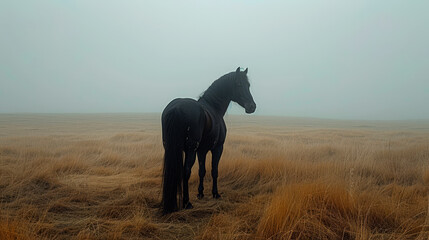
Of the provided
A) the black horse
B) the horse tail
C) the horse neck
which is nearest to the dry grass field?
the horse tail

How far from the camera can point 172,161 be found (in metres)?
3.65

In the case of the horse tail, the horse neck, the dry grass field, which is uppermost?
the horse neck

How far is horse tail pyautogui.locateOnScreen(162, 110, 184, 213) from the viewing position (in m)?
3.62

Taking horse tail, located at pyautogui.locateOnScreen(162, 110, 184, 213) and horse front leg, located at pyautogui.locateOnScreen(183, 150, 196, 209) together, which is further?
horse front leg, located at pyautogui.locateOnScreen(183, 150, 196, 209)

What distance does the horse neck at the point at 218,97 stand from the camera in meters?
4.88

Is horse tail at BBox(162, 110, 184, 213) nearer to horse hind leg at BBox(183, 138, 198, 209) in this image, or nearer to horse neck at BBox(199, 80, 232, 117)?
horse hind leg at BBox(183, 138, 198, 209)

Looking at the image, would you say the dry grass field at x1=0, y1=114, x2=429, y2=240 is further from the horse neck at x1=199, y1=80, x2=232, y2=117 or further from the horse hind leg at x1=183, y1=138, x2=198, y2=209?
the horse neck at x1=199, y1=80, x2=232, y2=117

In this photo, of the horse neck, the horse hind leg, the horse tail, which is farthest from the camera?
the horse neck

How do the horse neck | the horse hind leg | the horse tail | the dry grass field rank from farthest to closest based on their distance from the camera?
the horse neck, the horse hind leg, the horse tail, the dry grass field

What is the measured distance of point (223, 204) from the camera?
4156 mm

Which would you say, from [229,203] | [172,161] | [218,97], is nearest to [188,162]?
[172,161]

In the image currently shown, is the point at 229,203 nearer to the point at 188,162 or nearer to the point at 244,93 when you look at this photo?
the point at 188,162

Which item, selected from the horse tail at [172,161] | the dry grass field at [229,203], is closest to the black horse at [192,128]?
the horse tail at [172,161]

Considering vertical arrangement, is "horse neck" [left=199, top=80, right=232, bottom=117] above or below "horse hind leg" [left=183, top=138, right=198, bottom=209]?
above
